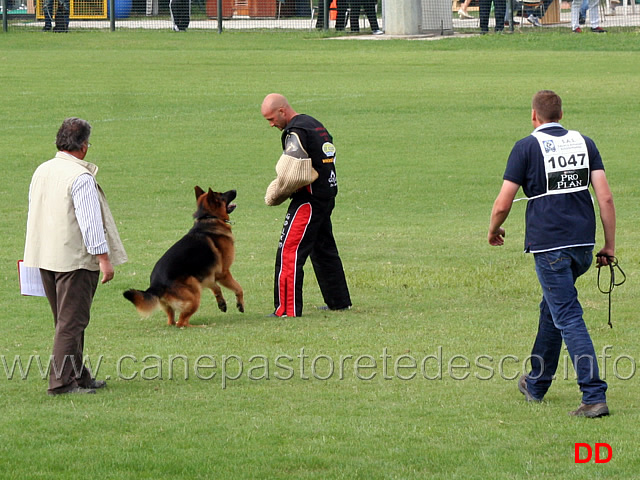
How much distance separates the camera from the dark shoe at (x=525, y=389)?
280 inches

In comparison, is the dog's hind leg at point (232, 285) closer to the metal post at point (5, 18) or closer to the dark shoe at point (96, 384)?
the dark shoe at point (96, 384)

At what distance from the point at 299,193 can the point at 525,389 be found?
140 inches

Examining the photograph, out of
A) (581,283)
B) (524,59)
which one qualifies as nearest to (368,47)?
(524,59)

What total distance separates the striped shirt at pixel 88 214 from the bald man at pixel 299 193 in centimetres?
298

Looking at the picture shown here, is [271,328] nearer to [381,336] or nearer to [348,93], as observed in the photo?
[381,336]

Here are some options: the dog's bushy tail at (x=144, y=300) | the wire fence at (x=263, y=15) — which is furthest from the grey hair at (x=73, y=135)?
the wire fence at (x=263, y=15)

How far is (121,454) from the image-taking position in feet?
20.1

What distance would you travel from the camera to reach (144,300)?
30.3ft

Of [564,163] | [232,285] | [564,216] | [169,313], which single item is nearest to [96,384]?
[169,313]

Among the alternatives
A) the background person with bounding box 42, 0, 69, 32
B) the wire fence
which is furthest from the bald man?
the background person with bounding box 42, 0, 69, 32

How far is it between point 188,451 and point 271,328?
350 centimetres

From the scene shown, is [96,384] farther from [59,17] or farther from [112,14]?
[112,14]

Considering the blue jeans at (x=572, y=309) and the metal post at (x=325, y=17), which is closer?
the blue jeans at (x=572, y=309)

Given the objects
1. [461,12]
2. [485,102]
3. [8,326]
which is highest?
[461,12]
